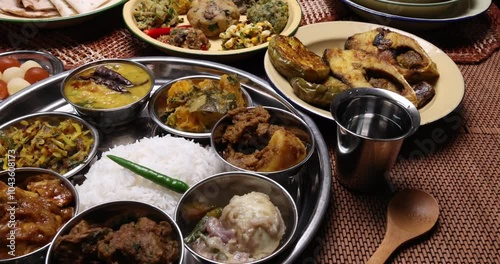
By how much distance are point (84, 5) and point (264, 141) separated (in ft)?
5.66

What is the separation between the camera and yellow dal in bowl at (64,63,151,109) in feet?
6.99

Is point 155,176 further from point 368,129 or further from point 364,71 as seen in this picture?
point 364,71

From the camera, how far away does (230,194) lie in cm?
173

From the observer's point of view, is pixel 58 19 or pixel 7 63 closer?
pixel 7 63

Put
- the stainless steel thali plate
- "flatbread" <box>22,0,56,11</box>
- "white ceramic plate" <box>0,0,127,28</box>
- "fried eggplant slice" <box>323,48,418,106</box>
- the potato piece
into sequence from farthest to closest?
1. "flatbread" <box>22,0,56,11</box>
2. "white ceramic plate" <box>0,0,127,28</box>
3. "fried eggplant slice" <box>323,48,418,106</box>
4. the potato piece
5. the stainless steel thali plate

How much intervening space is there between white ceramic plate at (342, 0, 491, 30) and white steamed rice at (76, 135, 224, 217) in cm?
160

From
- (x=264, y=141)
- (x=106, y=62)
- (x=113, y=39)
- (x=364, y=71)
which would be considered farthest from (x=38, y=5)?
(x=364, y=71)

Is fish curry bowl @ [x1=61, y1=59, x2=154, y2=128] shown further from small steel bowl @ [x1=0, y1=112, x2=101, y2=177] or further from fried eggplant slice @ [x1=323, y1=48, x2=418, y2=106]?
fried eggplant slice @ [x1=323, y1=48, x2=418, y2=106]

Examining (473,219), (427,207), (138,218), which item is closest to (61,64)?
(138,218)

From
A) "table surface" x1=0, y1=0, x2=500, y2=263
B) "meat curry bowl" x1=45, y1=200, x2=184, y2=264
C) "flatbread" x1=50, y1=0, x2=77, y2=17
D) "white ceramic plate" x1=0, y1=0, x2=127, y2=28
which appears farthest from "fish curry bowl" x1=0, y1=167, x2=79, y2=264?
"flatbread" x1=50, y1=0, x2=77, y2=17

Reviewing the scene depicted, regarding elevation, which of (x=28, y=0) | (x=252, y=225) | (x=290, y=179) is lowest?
(x=290, y=179)

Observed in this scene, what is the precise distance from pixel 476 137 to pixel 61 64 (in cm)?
236

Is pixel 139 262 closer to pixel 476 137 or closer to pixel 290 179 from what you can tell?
pixel 290 179

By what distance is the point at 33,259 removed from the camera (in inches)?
57.9
